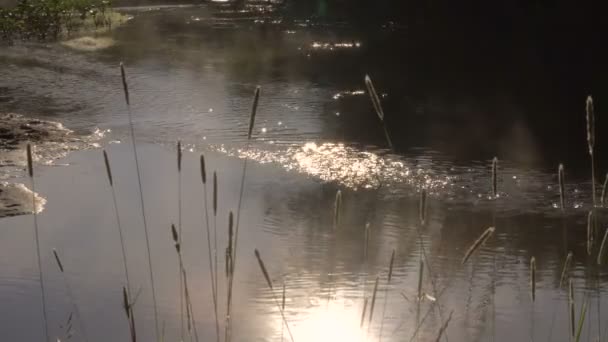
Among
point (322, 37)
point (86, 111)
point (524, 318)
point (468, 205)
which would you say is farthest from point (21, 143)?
point (322, 37)

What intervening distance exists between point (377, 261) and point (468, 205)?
1466 mm

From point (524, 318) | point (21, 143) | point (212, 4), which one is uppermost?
point (212, 4)

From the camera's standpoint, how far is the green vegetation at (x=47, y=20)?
1476 cm

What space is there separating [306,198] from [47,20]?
9149mm

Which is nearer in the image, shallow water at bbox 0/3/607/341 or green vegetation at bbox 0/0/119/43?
shallow water at bbox 0/3/607/341

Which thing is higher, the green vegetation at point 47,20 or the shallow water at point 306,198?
the green vegetation at point 47,20

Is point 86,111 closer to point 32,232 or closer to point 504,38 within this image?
point 32,232

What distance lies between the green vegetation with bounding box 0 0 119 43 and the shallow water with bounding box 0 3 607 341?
1273mm

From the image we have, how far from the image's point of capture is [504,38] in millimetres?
15438

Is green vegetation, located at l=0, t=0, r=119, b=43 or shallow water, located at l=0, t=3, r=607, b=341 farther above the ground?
green vegetation, located at l=0, t=0, r=119, b=43

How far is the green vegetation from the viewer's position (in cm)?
1476

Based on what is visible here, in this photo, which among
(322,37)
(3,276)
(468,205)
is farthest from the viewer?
(322,37)

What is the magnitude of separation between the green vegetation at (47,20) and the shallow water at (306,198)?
127 cm

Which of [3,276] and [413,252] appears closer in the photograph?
[3,276]
